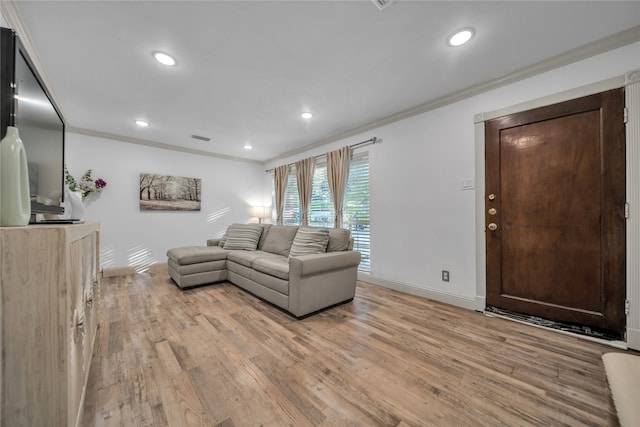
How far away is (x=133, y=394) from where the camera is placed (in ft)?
4.40

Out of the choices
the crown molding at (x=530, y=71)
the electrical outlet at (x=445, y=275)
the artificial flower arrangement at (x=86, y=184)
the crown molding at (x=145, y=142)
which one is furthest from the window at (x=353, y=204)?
the artificial flower arrangement at (x=86, y=184)

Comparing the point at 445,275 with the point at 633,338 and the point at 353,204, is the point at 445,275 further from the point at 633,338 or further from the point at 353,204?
the point at 353,204

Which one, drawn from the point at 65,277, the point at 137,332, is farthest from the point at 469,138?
the point at 137,332

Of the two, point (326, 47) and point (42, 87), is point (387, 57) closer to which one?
point (326, 47)

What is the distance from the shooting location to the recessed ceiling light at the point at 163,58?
6.66 ft

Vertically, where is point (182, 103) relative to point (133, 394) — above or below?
above

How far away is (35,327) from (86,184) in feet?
13.3

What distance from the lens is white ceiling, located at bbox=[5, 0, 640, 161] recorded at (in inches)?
63.8

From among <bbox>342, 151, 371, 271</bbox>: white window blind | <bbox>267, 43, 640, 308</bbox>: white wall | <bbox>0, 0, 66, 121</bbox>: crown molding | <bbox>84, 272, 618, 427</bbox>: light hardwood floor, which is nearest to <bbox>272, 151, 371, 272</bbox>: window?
<bbox>342, 151, 371, 271</bbox>: white window blind

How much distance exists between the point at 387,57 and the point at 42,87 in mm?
2421

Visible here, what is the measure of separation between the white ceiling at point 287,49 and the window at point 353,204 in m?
0.92

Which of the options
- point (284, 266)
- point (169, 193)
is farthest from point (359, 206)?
point (169, 193)

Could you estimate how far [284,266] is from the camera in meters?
2.53

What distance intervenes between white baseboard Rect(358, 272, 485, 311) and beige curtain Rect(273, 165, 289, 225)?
98.0 inches
